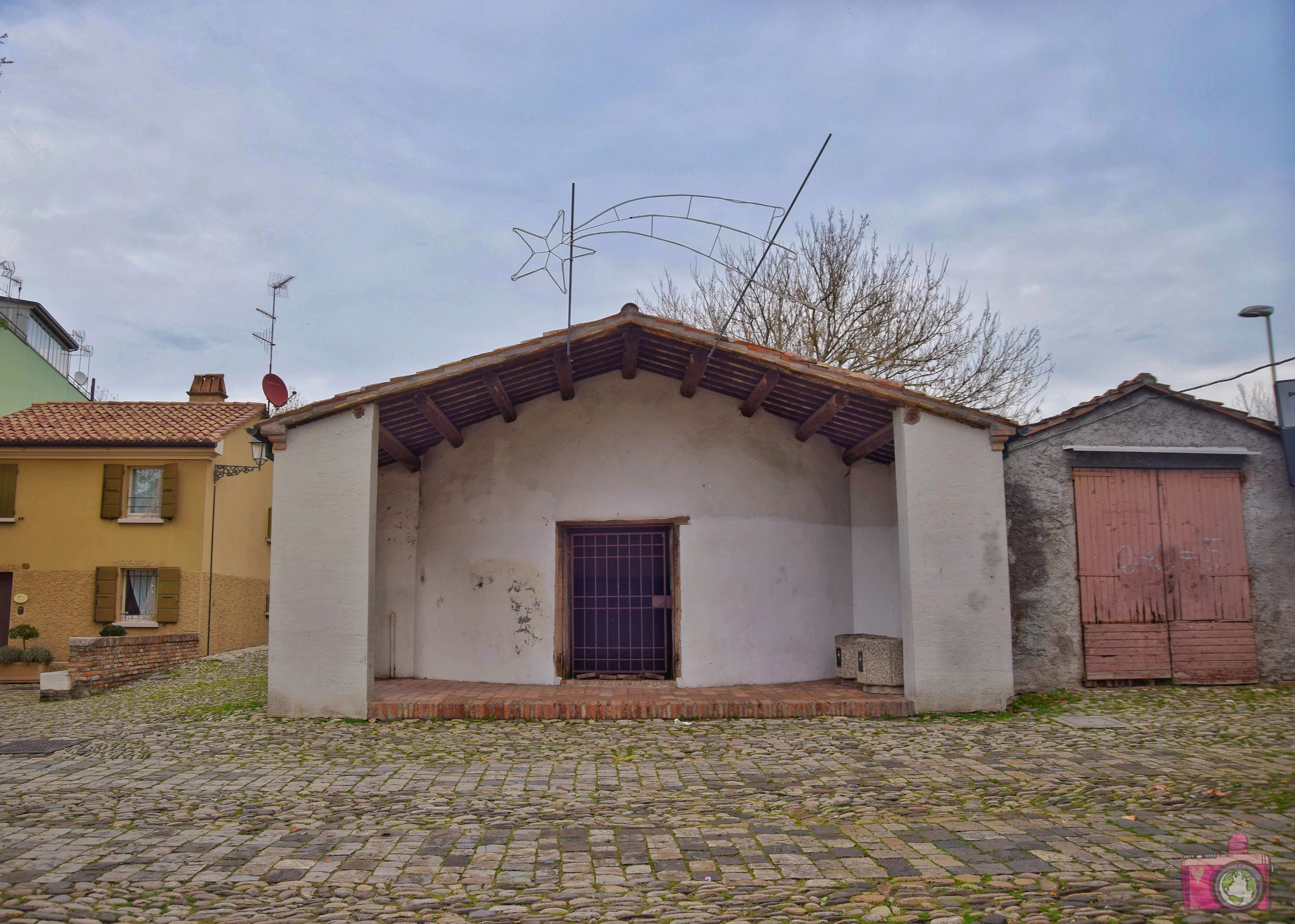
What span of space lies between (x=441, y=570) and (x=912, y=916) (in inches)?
312

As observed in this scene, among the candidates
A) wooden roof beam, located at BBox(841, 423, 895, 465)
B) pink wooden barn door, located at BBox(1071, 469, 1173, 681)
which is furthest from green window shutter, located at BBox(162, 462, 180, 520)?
pink wooden barn door, located at BBox(1071, 469, 1173, 681)

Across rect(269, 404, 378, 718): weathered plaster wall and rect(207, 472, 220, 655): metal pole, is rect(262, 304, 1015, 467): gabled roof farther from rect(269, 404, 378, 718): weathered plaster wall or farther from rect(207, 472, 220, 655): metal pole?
rect(207, 472, 220, 655): metal pole

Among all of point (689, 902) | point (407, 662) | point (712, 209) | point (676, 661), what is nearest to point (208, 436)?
point (407, 662)

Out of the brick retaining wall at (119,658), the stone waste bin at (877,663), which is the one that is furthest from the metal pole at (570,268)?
the brick retaining wall at (119,658)

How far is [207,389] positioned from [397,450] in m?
14.0

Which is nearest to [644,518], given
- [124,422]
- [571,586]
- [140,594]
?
[571,586]

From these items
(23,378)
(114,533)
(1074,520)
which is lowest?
(1074,520)

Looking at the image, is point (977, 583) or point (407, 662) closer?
point (977, 583)

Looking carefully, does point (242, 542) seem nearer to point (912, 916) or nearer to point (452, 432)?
point (452, 432)

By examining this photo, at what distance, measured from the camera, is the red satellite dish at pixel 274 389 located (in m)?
10.3

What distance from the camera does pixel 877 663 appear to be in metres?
9.26

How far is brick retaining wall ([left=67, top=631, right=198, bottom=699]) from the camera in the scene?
1245 centimetres

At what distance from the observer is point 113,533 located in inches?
687

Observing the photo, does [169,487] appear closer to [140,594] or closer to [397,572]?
[140,594]
